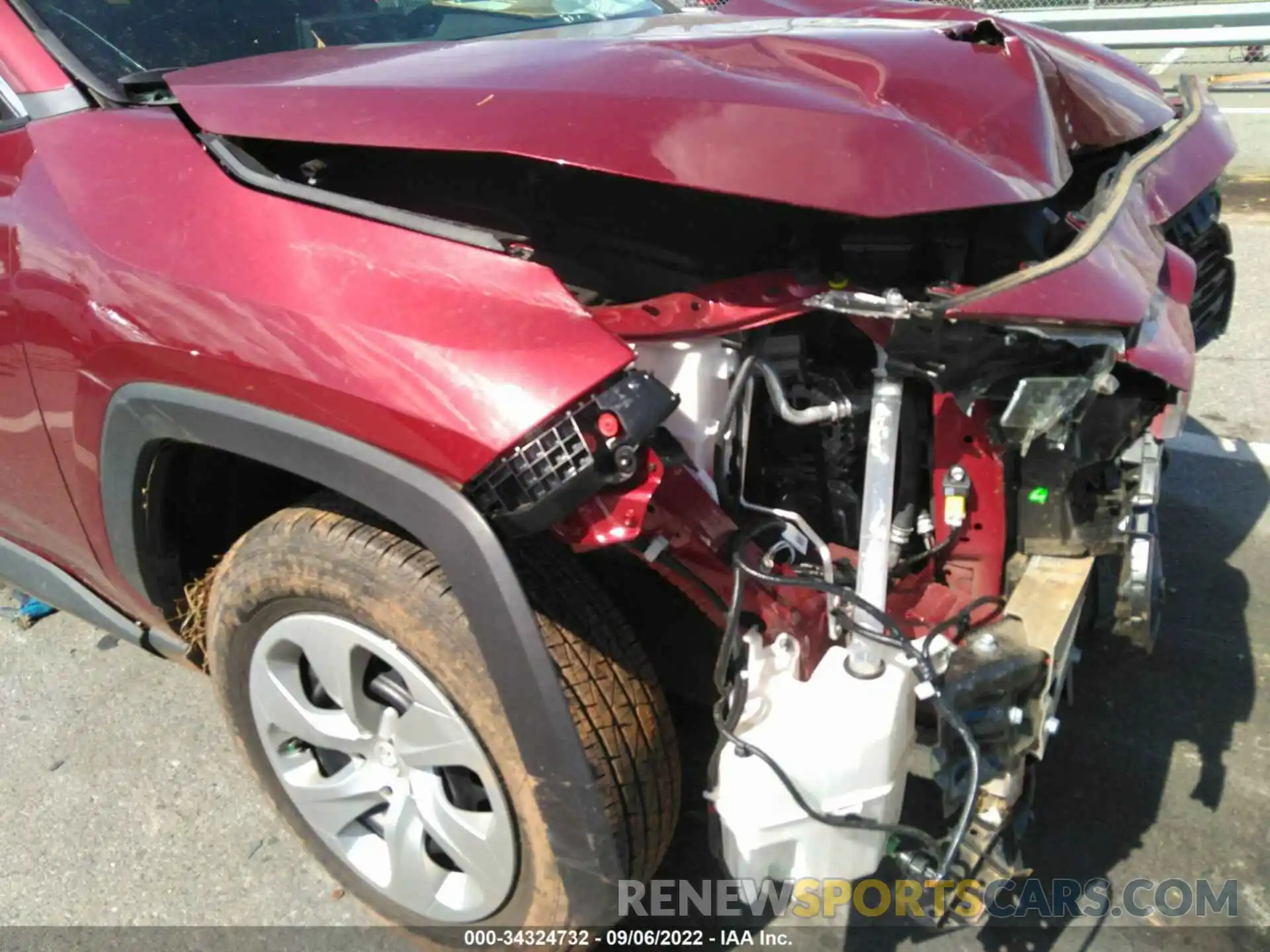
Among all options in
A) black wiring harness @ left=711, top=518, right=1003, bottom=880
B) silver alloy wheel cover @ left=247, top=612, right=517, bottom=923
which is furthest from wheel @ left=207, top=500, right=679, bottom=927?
black wiring harness @ left=711, top=518, right=1003, bottom=880

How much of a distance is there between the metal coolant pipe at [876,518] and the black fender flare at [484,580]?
0.49 m

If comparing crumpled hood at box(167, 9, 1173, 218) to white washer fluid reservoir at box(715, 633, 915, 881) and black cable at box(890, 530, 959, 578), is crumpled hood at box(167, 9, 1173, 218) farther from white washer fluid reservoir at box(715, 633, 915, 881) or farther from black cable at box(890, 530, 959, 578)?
white washer fluid reservoir at box(715, 633, 915, 881)

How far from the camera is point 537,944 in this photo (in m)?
1.83

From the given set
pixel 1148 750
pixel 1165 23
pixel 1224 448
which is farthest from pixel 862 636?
pixel 1165 23

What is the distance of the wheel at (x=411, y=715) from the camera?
166cm

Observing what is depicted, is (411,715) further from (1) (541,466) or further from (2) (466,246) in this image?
(2) (466,246)

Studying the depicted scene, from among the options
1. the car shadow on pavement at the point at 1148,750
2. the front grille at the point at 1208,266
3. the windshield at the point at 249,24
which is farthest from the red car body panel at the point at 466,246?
the car shadow on pavement at the point at 1148,750

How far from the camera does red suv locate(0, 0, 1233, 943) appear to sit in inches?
60.9

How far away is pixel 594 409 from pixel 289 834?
151cm

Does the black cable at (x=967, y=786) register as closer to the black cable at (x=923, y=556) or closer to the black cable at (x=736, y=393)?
the black cable at (x=923, y=556)

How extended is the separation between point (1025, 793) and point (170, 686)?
2.26 meters

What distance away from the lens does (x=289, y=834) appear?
239 centimetres

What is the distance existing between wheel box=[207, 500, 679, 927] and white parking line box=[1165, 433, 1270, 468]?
2.83m

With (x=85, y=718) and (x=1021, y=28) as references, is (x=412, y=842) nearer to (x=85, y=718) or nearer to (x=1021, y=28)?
(x=85, y=718)
